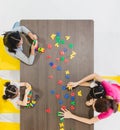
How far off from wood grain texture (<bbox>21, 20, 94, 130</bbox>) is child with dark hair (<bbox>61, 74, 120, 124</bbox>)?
4 centimetres

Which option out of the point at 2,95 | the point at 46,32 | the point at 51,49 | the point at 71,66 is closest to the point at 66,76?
the point at 71,66

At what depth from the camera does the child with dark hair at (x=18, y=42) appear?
1635 millimetres

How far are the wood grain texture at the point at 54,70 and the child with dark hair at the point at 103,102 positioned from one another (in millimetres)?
37

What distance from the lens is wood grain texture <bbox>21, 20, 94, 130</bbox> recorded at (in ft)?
5.44

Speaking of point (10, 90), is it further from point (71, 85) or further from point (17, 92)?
point (71, 85)

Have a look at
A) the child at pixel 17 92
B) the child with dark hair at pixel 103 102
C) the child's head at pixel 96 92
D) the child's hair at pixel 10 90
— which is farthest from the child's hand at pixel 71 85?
the child's hair at pixel 10 90

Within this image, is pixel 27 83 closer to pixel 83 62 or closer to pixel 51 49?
pixel 51 49

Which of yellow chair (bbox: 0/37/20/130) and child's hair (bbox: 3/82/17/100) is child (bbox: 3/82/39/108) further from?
yellow chair (bbox: 0/37/20/130)

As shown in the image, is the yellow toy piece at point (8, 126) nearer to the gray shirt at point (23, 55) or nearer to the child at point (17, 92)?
the child at point (17, 92)

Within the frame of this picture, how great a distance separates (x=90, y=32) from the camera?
1.66m

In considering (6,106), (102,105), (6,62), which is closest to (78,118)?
(102,105)

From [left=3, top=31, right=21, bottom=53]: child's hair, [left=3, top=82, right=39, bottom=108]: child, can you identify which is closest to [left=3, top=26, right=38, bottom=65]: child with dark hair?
[left=3, top=31, right=21, bottom=53]: child's hair

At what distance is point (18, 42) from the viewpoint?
5.37 ft

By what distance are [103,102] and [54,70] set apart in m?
0.40
